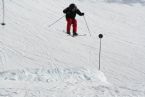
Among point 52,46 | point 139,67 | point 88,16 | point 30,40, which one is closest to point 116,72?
point 139,67

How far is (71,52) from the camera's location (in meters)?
14.5

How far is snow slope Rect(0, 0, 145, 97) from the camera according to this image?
8812 mm

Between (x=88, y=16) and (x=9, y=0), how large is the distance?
436 cm

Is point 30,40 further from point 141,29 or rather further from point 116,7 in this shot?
point 116,7

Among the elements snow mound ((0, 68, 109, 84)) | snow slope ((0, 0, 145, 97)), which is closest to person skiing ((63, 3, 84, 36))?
snow slope ((0, 0, 145, 97))

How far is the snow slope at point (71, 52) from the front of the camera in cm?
881

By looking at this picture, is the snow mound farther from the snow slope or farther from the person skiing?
the person skiing

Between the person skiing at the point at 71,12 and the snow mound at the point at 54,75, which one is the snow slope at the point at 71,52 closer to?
the snow mound at the point at 54,75

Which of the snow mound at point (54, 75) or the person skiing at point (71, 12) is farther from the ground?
the person skiing at point (71, 12)

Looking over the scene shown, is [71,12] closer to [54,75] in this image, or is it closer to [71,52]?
[71,52]

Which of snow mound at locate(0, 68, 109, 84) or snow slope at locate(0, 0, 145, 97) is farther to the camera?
snow mound at locate(0, 68, 109, 84)

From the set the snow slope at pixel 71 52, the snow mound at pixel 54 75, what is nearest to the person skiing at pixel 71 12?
the snow slope at pixel 71 52

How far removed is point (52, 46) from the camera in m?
14.9

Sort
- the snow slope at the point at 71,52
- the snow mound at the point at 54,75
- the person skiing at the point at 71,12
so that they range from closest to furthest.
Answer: the snow slope at the point at 71,52, the snow mound at the point at 54,75, the person skiing at the point at 71,12
